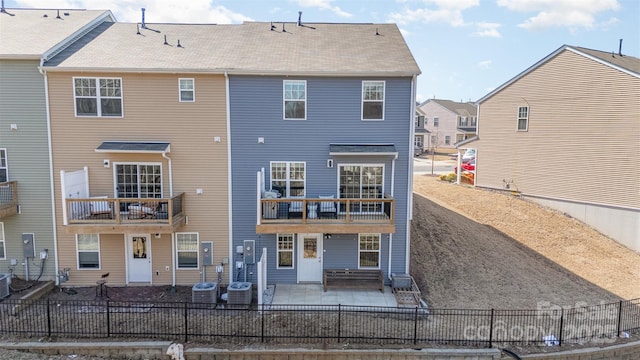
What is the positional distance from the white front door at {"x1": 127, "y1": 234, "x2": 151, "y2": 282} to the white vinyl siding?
4.70 meters

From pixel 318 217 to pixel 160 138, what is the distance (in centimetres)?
622

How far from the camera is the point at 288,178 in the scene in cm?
1395

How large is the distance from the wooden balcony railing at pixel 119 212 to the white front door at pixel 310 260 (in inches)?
176

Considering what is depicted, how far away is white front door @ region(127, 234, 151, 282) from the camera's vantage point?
45.9 feet

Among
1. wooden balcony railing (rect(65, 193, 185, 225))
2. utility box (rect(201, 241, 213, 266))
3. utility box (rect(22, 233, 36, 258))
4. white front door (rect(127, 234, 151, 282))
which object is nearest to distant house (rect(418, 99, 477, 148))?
utility box (rect(201, 241, 213, 266))

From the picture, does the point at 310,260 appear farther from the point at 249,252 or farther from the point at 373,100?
the point at 373,100

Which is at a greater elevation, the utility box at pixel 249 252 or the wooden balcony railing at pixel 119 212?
the wooden balcony railing at pixel 119 212

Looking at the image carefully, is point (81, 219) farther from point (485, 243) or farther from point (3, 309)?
point (485, 243)

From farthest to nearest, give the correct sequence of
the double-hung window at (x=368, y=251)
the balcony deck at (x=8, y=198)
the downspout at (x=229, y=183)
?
the double-hung window at (x=368, y=251), the downspout at (x=229, y=183), the balcony deck at (x=8, y=198)

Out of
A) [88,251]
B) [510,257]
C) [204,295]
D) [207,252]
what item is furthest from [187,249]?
[510,257]

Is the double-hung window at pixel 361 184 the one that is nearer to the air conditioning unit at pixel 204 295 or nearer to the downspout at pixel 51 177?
the air conditioning unit at pixel 204 295

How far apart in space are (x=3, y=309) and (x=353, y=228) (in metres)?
10.8

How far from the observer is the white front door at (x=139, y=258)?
45.9 feet

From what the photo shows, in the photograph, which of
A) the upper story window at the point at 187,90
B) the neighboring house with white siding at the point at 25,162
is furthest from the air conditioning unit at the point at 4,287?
the upper story window at the point at 187,90
